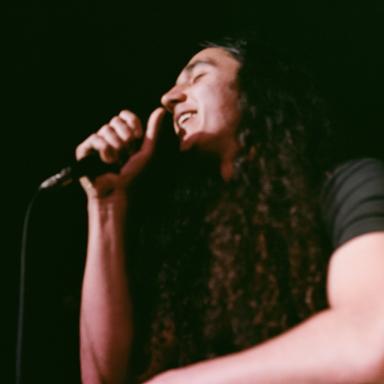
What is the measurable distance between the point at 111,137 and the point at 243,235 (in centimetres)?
54

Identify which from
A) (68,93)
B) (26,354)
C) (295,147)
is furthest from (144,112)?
(26,354)

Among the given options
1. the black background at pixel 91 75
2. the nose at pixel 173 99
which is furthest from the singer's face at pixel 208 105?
the black background at pixel 91 75

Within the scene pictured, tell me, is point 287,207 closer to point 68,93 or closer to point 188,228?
point 188,228

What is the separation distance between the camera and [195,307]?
1.80 m

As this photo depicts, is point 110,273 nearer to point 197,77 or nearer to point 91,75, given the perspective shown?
point 197,77

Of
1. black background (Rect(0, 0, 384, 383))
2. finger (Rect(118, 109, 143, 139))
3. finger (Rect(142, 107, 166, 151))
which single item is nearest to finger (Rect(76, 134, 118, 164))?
finger (Rect(118, 109, 143, 139))

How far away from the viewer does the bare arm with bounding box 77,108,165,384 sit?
164 centimetres

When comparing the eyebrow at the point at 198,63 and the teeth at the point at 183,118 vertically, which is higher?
the eyebrow at the point at 198,63

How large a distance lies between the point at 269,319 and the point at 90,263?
0.57 meters

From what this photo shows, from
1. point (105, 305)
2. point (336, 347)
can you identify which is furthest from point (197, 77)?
point (336, 347)

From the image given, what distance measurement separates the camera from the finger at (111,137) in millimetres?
1515

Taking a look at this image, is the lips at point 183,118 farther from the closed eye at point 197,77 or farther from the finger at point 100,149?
the finger at point 100,149

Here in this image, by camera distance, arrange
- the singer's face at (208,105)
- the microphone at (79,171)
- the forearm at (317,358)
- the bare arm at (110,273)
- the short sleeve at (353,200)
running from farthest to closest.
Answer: the singer's face at (208,105)
the bare arm at (110,273)
the microphone at (79,171)
the short sleeve at (353,200)
the forearm at (317,358)

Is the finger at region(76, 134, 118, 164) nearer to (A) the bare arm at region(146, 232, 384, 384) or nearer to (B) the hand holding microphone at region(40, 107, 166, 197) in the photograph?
(B) the hand holding microphone at region(40, 107, 166, 197)
